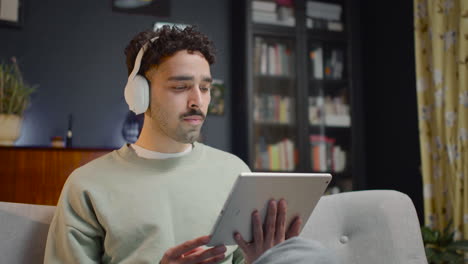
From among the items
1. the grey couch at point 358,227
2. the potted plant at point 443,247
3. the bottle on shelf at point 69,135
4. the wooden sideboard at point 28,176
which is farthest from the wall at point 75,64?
the potted plant at point 443,247

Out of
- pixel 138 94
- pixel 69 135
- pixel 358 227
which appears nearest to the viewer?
pixel 138 94

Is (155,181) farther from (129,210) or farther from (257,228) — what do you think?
(257,228)

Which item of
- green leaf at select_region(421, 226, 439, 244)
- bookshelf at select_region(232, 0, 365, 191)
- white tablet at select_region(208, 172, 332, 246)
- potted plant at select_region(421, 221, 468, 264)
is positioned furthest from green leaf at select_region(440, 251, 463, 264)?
white tablet at select_region(208, 172, 332, 246)

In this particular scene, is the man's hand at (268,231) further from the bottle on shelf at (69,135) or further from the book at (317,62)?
the book at (317,62)

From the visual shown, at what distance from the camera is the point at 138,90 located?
113 centimetres

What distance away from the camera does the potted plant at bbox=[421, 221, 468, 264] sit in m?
2.11

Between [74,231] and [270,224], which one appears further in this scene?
[74,231]

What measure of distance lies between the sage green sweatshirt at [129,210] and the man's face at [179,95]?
0.10m

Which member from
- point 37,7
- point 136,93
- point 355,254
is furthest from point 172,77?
point 37,7

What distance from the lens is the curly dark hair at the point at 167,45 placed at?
1122 mm

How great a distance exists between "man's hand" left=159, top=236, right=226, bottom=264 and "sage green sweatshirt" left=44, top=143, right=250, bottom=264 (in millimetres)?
138

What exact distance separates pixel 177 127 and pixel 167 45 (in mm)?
217

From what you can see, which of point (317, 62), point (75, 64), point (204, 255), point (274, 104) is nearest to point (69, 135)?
point (75, 64)

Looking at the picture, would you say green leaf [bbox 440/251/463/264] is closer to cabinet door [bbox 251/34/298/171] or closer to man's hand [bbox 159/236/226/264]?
cabinet door [bbox 251/34/298/171]
